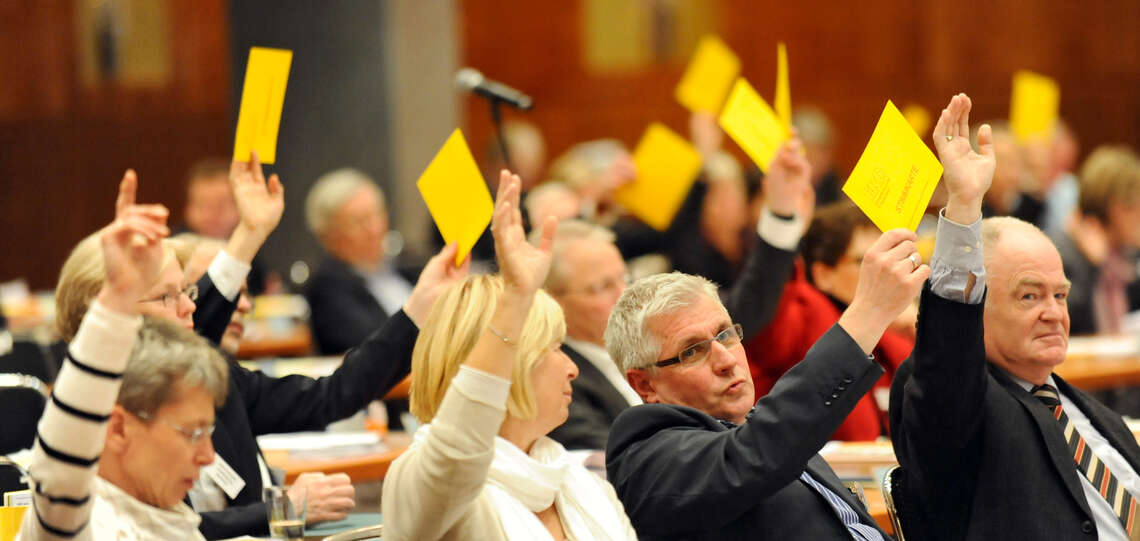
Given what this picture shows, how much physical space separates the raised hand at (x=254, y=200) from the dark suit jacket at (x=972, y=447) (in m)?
1.51

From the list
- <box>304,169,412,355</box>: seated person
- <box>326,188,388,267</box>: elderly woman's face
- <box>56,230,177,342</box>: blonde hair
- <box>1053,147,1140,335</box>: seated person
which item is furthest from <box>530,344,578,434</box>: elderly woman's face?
<box>1053,147,1140,335</box>: seated person

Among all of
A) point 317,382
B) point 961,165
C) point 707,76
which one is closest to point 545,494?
point 961,165

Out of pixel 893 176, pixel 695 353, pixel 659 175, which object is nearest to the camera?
pixel 893 176

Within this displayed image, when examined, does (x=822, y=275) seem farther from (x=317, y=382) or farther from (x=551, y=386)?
(x=551, y=386)

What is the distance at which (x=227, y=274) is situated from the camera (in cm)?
338

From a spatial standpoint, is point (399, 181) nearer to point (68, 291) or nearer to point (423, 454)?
point (68, 291)

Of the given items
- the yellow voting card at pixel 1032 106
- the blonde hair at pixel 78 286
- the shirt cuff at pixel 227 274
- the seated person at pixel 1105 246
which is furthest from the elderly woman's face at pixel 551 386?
the yellow voting card at pixel 1032 106

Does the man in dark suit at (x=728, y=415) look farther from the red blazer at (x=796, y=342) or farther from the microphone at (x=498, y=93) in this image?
the microphone at (x=498, y=93)

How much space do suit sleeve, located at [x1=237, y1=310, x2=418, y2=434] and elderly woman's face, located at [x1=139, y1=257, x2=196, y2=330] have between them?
1.37 feet

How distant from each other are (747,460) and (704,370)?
0.33 meters

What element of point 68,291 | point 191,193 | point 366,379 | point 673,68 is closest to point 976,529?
point 366,379

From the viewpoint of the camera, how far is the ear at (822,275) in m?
4.34

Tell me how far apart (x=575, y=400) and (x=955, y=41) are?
833 cm

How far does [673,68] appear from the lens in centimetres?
1109
